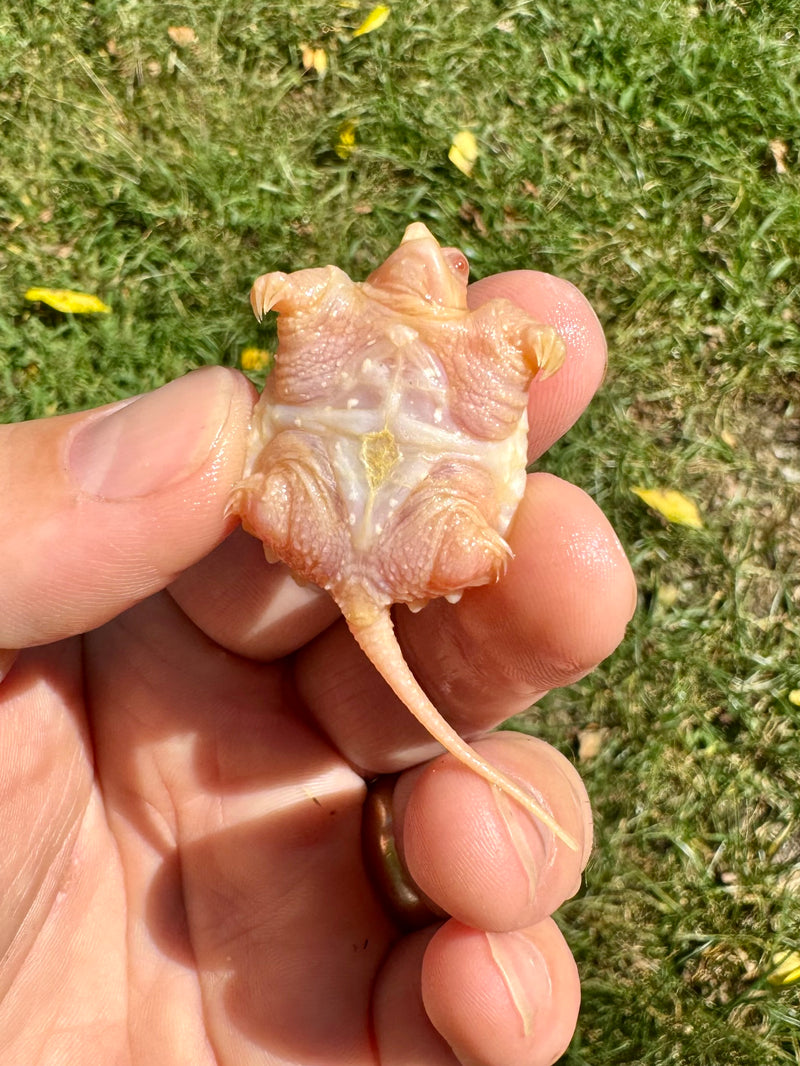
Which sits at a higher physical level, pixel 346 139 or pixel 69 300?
pixel 346 139

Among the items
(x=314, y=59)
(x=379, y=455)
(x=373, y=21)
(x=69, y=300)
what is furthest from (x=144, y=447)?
(x=373, y=21)

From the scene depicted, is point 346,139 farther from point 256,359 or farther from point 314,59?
point 256,359

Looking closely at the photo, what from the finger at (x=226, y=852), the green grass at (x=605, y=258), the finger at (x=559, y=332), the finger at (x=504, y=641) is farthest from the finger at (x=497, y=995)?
the finger at (x=559, y=332)

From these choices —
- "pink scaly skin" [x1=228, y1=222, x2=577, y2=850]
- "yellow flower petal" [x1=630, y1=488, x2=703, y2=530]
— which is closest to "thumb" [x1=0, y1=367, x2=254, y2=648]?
"pink scaly skin" [x1=228, y1=222, x2=577, y2=850]

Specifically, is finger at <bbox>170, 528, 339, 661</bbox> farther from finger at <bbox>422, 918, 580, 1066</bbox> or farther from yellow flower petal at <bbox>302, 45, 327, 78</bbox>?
yellow flower petal at <bbox>302, 45, 327, 78</bbox>

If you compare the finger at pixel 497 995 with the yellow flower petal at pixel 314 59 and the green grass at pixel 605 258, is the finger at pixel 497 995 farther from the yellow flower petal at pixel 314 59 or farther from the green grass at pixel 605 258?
the yellow flower petal at pixel 314 59

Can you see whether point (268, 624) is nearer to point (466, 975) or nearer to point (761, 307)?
point (466, 975)
